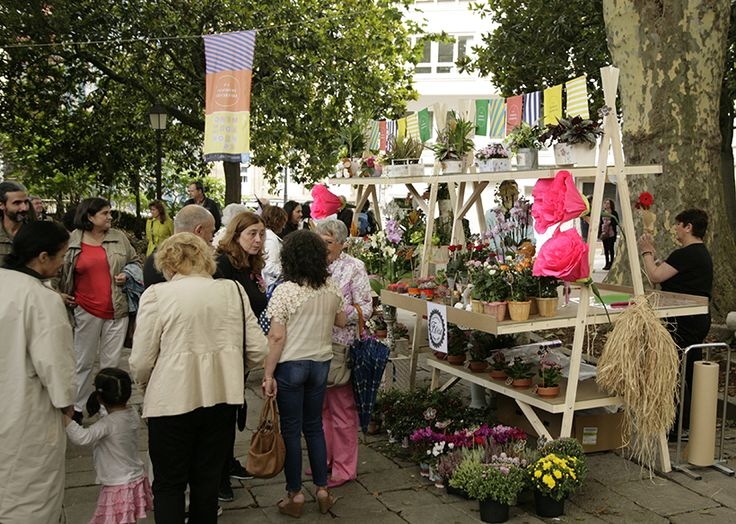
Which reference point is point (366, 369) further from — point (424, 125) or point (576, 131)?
point (424, 125)

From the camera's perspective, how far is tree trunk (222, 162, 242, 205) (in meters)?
17.4

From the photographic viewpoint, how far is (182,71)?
17375 mm

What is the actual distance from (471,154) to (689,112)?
3372 mm

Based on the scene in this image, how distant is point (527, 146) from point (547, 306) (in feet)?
3.54

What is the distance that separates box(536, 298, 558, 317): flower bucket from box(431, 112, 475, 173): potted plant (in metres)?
1.65

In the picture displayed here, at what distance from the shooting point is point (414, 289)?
20.2 ft

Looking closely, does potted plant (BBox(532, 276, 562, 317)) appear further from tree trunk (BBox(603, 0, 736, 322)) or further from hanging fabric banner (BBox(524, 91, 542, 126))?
tree trunk (BBox(603, 0, 736, 322))

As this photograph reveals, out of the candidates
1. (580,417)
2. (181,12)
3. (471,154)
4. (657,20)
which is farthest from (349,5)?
(580,417)

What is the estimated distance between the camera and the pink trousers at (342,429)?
201 inches

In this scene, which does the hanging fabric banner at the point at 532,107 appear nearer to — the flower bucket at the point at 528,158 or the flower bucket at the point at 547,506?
the flower bucket at the point at 528,158

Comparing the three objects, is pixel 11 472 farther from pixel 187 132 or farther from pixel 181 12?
pixel 187 132

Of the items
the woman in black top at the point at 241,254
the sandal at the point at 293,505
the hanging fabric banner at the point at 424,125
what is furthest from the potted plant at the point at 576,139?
the sandal at the point at 293,505

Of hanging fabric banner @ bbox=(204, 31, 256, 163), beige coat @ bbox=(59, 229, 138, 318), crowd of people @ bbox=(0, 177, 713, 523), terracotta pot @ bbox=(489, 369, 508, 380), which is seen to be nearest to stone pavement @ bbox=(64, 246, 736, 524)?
crowd of people @ bbox=(0, 177, 713, 523)

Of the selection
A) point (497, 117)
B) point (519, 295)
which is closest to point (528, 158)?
point (519, 295)
